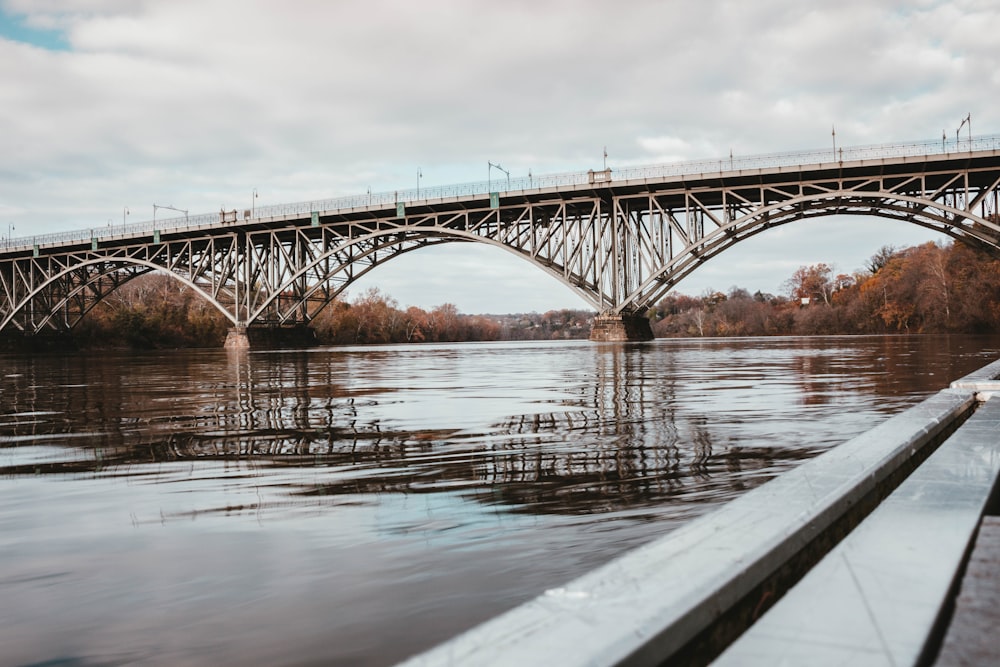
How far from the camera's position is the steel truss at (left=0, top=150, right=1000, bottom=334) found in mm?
32438

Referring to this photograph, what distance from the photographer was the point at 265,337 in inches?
1897

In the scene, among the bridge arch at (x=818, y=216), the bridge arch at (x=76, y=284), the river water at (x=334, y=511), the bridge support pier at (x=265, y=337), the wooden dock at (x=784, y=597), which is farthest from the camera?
the bridge arch at (x=76, y=284)

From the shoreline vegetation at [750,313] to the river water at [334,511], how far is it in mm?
49328

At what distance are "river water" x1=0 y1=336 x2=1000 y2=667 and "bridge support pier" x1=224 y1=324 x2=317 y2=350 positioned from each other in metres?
40.7

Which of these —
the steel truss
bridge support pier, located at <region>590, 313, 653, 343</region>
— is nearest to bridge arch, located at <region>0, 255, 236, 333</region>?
the steel truss

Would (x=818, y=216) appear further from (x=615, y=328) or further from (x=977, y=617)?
(x=977, y=617)

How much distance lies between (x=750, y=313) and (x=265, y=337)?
8289cm

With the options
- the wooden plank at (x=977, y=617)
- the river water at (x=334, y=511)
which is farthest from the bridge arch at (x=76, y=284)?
the wooden plank at (x=977, y=617)

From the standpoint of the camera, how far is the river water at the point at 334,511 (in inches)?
80.4

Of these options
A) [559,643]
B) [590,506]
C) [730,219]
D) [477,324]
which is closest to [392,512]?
[590,506]

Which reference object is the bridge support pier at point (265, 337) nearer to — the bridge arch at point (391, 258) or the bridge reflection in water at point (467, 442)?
the bridge arch at point (391, 258)

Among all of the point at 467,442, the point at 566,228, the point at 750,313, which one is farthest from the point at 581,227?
the point at 750,313

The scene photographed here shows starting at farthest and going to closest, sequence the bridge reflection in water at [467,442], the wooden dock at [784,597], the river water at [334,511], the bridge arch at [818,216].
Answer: the bridge arch at [818,216] < the bridge reflection in water at [467,442] < the river water at [334,511] < the wooden dock at [784,597]

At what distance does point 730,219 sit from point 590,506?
34.9m
